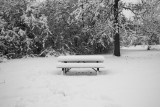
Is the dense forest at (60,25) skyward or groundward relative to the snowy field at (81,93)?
skyward

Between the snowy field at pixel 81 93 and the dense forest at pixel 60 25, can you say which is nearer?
the snowy field at pixel 81 93

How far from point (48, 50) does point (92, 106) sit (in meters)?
15.1

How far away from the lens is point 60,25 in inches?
821

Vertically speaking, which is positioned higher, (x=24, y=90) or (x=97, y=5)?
(x=97, y=5)

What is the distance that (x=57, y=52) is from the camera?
19.9 metres

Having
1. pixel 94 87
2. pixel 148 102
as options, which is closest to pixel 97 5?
pixel 94 87

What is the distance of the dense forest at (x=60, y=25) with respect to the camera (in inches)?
677

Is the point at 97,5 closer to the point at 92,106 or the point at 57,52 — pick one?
the point at 57,52

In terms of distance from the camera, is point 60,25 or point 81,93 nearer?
point 81,93

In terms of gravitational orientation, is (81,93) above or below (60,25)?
below

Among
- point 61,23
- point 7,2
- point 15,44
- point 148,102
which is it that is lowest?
point 148,102

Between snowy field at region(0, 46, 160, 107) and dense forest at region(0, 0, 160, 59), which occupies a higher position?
dense forest at region(0, 0, 160, 59)

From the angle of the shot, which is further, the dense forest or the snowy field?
the dense forest

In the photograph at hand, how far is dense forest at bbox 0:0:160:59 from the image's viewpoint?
17203mm
